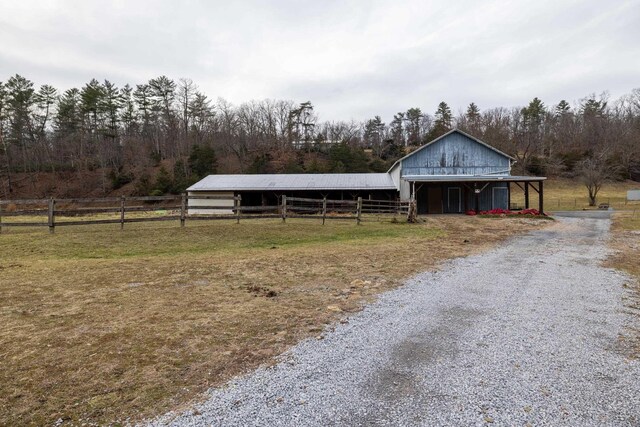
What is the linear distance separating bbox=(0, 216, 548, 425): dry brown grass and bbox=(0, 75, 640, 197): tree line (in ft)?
115

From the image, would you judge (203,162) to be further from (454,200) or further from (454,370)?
(454,370)

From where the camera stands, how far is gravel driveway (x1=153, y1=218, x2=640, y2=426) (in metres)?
2.71

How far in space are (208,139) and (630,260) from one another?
181 feet

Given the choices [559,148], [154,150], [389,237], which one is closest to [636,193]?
[559,148]

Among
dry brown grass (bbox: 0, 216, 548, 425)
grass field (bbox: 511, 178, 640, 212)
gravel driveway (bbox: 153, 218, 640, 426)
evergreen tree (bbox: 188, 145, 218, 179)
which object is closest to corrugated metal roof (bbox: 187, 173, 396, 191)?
evergreen tree (bbox: 188, 145, 218, 179)

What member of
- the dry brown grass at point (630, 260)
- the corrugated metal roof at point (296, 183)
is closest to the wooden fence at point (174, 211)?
the corrugated metal roof at point (296, 183)

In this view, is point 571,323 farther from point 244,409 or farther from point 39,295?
point 39,295

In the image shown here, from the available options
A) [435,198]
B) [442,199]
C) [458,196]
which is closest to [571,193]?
[458,196]

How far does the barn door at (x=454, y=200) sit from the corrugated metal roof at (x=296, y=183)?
4.15 metres

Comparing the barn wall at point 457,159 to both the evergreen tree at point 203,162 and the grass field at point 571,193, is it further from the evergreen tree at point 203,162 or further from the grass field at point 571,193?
the evergreen tree at point 203,162

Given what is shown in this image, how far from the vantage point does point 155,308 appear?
511cm

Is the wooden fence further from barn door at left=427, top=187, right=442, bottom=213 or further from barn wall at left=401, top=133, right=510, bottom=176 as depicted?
barn wall at left=401, top=133, right=510, bottom=176

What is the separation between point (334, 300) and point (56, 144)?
61750mm

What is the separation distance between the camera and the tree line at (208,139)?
48719 millimetres
